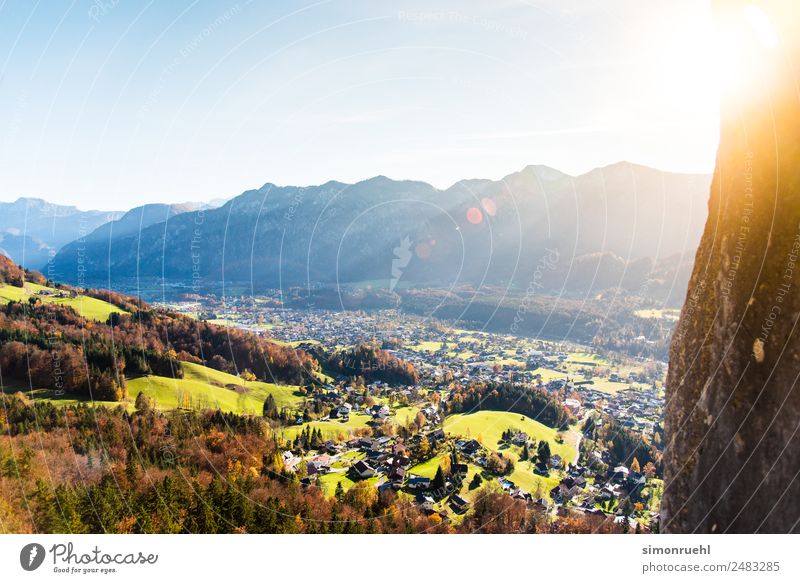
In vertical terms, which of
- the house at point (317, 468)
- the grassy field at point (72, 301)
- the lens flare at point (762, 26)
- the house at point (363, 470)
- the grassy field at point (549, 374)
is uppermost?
the lens flare at point (762, 26)

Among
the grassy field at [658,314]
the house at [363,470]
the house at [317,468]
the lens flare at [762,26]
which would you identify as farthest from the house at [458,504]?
the grassy field at [658,314]

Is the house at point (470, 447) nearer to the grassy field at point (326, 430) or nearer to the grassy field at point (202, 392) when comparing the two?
the grassy field at point (326, 430)

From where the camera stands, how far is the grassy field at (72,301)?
80688 mm

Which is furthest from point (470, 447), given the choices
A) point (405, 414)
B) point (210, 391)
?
point (210, 391)

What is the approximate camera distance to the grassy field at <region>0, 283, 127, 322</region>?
8069 centimetres

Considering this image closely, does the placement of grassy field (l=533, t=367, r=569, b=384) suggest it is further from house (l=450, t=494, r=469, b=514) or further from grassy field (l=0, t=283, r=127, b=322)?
grassy field (l=0, t=283, r=127, b=322)

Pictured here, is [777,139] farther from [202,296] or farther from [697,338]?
[202,296]

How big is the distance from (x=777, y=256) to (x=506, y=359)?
10294cm

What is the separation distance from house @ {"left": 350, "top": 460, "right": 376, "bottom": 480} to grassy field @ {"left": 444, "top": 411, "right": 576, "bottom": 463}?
731 inches

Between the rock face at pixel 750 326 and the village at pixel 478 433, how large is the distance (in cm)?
2805

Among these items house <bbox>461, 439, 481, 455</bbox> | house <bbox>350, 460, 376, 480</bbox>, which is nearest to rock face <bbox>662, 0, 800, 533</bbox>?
house <bbox>350, 460, 376, 480</bbox>

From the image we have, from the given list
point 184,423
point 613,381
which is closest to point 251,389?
point 184,423

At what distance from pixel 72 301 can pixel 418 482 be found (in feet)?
271

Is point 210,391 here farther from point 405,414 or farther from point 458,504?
point 458,504
